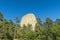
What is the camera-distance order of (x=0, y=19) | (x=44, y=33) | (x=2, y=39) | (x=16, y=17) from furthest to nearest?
(x=16, y=17) → (x=0, y=19) → (x=2, y=39) → (x=44, y=33)

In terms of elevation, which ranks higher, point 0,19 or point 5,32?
point 0,19

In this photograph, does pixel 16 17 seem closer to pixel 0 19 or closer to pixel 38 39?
pixel 0 19

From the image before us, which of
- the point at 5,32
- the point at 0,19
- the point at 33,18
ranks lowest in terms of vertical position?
the point at 5,32

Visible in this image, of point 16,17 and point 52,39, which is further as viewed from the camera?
point 16,17

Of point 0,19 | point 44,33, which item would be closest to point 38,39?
point 44,33

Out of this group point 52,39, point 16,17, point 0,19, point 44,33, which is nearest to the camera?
point 52,39

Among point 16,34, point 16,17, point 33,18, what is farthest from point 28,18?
point 16,34

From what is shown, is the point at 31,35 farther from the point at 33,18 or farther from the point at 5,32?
the point at 33,18

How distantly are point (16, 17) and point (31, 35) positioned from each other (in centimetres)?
2595

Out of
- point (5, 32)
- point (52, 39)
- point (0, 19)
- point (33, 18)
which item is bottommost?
point (52, 39)

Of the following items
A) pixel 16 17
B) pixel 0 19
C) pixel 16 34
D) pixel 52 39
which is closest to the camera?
pixel 52 39

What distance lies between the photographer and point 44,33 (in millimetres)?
39500

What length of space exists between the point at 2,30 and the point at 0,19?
5169mm

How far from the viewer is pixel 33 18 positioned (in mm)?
112438
